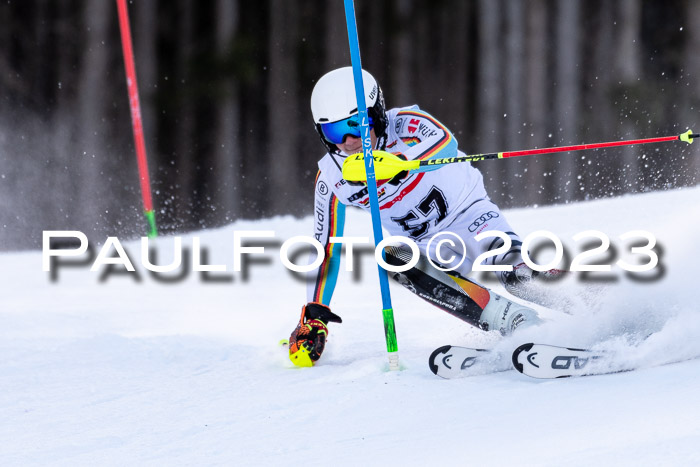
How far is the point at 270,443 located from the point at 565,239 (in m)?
3.90

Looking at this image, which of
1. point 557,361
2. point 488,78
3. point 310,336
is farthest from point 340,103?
point 488,78

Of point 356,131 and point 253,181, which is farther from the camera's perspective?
point 253,181

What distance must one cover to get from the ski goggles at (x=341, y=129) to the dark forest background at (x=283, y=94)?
901cm

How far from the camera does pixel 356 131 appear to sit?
278 cm

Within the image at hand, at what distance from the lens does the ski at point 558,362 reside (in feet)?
7.25

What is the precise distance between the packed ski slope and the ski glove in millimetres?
57

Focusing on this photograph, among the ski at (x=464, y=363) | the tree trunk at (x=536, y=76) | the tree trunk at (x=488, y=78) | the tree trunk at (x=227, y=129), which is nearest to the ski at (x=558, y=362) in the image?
the ski at (x=464, y=363)

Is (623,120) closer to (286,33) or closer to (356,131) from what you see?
(286,33)

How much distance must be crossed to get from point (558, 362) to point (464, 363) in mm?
291

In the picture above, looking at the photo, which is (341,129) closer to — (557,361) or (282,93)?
(557,361)

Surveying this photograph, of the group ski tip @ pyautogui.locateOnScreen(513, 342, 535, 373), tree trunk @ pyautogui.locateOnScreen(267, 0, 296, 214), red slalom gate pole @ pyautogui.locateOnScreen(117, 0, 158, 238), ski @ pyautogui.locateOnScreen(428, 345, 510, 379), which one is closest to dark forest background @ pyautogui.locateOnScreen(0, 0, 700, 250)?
tree trunk @ pyautogui.locateOnScreen(267, 0, 296, 214)

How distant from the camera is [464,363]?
2410mm

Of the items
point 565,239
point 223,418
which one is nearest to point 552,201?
point 565,239

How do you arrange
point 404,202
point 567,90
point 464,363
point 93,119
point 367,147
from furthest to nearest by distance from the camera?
point 567,90 < point 93,119 < point 404,202 < point 367,147 < point 464,363
